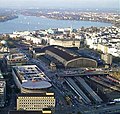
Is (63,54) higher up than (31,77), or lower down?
lower down

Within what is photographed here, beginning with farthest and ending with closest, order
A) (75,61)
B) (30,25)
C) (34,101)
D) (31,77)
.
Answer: (30,25) < (75,61) < (31,77) < (34,101)

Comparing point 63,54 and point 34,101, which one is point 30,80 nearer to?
point 34,101

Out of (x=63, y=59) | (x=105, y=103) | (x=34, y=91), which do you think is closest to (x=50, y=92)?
(x=34, y=91)

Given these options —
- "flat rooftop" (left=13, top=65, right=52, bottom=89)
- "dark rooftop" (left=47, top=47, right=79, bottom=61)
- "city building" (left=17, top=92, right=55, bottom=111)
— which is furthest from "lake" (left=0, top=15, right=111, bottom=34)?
"city building" (left=17, top=92, right=55, bottom=111)

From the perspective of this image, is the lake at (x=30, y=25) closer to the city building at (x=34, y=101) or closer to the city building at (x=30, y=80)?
the city building at (x=30, y=80)

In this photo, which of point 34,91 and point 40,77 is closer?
point 34,91

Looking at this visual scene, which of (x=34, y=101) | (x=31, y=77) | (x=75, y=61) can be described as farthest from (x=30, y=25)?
(x=34, y=101)

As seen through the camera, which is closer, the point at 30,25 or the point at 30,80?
the point at 30,80

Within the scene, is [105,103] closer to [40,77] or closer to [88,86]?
[88,86]
